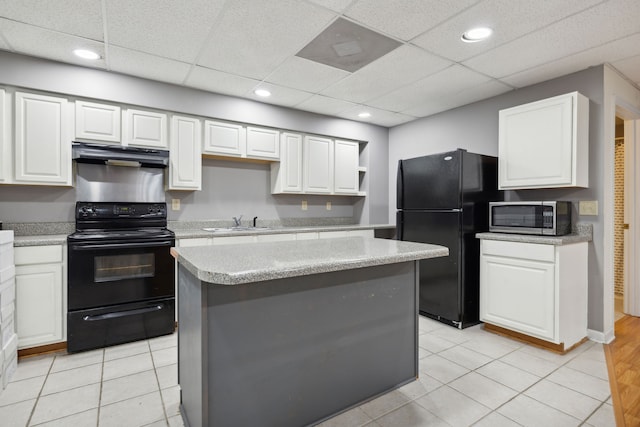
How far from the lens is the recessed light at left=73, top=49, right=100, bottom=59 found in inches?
106

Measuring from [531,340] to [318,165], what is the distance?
2.98m

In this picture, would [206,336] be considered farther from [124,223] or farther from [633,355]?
[633,355]

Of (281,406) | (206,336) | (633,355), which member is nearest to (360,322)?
(281,406)

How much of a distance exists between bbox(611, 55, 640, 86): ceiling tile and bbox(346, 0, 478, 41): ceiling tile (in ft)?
6.04

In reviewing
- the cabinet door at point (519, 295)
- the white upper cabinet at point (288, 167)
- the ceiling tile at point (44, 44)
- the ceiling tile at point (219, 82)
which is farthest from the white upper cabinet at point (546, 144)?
the ceiling tile at point (44, 44)

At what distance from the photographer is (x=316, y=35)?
246cm

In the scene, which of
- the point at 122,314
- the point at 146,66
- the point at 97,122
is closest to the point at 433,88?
the point at 146,66

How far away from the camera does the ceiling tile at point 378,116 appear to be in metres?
4.28

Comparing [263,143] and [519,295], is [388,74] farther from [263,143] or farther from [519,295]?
[519,295]

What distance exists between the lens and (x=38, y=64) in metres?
2.81

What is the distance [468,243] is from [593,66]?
1.90m

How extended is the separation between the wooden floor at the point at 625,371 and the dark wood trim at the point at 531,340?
0.26 metres

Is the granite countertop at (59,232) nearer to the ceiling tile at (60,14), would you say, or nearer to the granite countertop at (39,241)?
the granite countertop at (39,241)

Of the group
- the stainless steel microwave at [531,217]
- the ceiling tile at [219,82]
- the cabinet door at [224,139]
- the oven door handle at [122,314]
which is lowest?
the oven door handle at [122,314]
